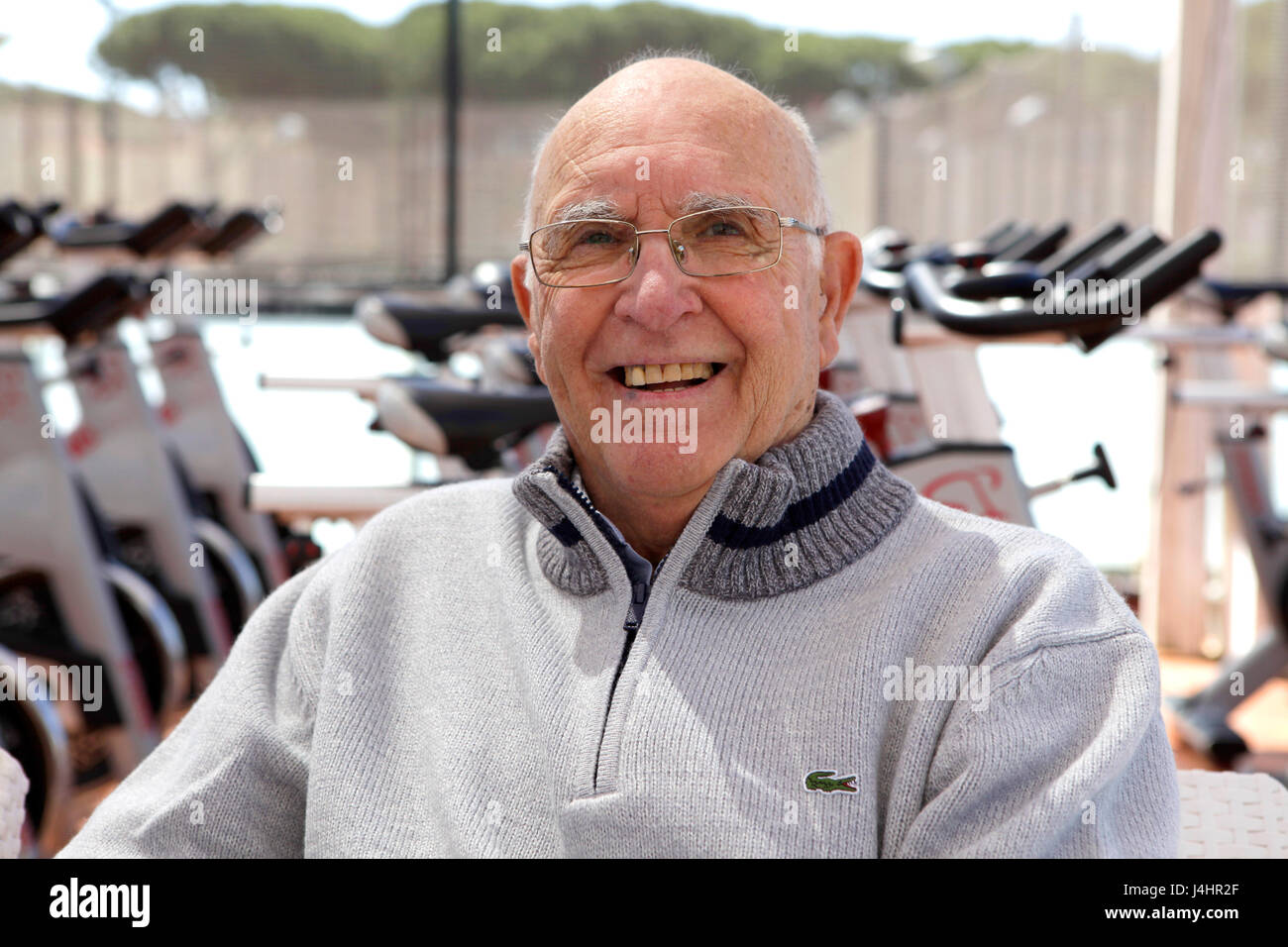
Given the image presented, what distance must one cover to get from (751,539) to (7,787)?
591 mm

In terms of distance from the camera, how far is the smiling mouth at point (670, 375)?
1.07 metres

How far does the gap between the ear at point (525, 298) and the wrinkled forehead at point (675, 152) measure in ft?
0.42

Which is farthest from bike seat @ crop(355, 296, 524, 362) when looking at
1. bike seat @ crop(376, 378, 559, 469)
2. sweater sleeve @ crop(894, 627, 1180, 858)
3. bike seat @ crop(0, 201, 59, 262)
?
sweater sleeve @ crop(894, 627, 1180, 858)

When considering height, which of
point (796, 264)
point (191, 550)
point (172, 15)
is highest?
point (172, 15)

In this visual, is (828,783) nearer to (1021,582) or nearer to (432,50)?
(1021,582)

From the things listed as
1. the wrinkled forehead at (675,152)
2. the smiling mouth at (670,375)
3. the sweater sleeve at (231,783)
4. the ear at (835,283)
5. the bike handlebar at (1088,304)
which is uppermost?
the wrinkled forehead at (675,152)

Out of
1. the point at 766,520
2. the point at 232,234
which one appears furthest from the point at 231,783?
the point at 232,234

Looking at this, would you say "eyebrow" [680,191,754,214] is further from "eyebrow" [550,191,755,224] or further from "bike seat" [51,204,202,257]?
"bike seat" [51,204,202,257]

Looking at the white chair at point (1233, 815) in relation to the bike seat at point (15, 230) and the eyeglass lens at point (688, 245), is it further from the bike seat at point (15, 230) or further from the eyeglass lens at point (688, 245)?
the bike seat at point (15, 230)

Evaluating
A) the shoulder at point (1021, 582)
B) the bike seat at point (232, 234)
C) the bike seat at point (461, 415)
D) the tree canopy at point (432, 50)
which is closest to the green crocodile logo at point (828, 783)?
the shoulder at point (1021, 582)

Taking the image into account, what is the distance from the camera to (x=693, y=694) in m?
0.97

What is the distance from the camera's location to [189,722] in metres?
1.14

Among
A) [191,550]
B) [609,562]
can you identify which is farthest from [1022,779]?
[191,550]
